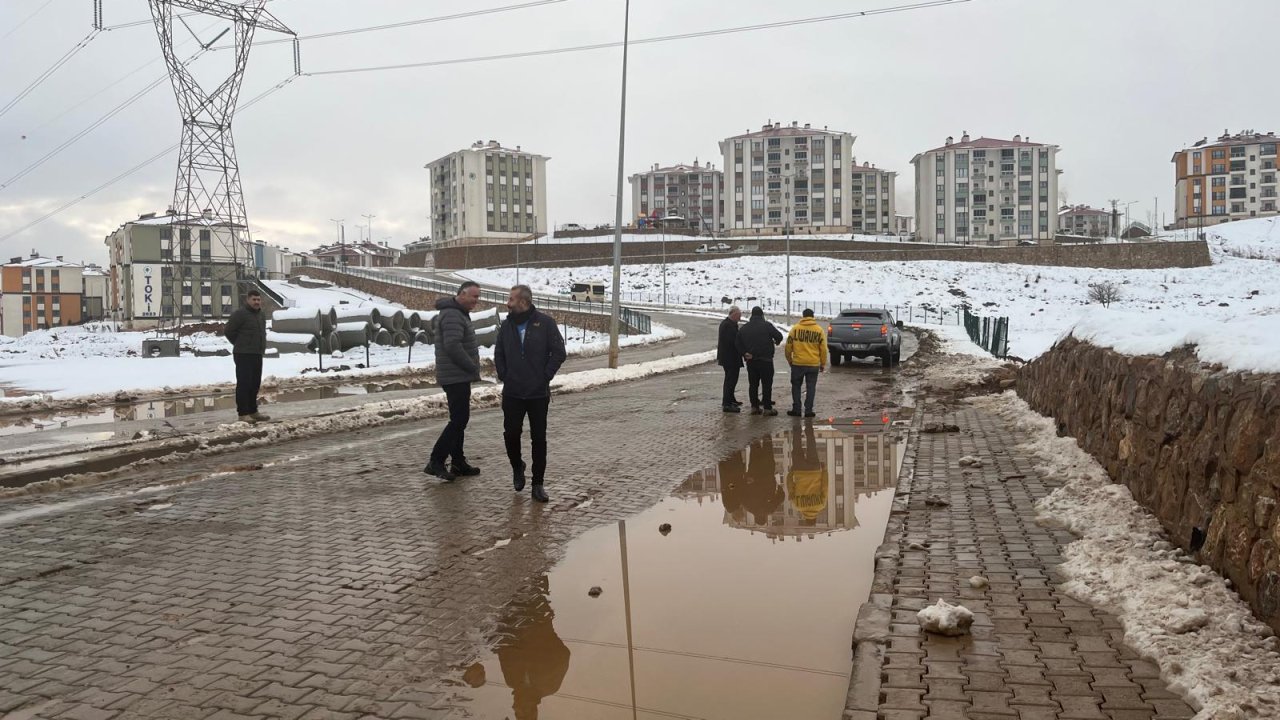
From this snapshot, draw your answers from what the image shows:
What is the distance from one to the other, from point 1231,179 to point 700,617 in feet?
490

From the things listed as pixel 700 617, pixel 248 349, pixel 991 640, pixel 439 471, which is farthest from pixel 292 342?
pixel 991 640

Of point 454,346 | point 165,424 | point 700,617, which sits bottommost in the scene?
point 700,617

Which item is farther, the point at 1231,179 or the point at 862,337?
the point at 1231,179

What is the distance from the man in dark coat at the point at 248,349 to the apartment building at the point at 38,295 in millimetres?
148746

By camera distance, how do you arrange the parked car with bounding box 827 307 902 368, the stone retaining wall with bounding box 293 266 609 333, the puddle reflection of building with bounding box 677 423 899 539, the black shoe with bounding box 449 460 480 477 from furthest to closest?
the stone retaining wall with bounding box 293 266 609 333 < the parked car with bounding box 827 307 902 368 < the black shoe with bounding box 449 460 480 477 < the puddle reflection of building with bounding box 677 423 899 539

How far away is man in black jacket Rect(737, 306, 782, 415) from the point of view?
1402 centimetres

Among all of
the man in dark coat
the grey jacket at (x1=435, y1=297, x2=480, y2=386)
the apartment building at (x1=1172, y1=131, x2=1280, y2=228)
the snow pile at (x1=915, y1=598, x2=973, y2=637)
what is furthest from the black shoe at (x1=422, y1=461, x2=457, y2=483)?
the apartment building at (x1=1172, y1=131, x2=1280, y2=228)

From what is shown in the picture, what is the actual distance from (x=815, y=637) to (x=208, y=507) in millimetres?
5544

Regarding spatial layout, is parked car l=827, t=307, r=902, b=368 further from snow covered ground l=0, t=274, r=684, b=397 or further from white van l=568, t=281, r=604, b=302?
white van l=568, t=281, r=604, b=302

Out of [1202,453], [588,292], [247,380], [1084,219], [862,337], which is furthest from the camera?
[1084,219]

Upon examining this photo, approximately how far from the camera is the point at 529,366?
25.4 ft

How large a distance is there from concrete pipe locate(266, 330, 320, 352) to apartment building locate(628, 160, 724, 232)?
128603 mm

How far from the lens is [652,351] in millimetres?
32531

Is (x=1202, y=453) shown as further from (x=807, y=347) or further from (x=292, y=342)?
(x=292, y=342)
